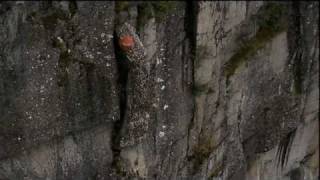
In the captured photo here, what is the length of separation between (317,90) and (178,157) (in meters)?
2.17

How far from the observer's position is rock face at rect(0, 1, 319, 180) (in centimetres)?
861

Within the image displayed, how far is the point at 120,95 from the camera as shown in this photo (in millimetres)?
9383

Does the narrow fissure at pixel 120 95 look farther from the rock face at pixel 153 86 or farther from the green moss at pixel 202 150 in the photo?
the green moss at pixel 202 150

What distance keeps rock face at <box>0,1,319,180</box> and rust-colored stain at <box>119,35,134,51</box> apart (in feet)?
0.20

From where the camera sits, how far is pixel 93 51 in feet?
28.7

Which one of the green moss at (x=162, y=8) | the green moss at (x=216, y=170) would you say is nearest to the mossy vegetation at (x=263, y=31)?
the green moss at (x=162, y=8)

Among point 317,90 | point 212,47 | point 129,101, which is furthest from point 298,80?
point 129,101

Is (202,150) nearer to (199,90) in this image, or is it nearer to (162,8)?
(199,90)

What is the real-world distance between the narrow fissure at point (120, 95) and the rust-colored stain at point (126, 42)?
84mm

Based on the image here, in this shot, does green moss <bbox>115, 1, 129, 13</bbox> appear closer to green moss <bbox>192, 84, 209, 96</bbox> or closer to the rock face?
the rock face

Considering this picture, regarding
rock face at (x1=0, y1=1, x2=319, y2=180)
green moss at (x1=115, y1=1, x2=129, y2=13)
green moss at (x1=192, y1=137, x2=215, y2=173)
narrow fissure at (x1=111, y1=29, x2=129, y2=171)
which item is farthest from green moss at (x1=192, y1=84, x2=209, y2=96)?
green moss at (x1=115, y1=1, x2=129, y2=13)

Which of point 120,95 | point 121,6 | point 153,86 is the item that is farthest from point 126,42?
point 120,95

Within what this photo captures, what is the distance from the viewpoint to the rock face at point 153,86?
28.2 feet

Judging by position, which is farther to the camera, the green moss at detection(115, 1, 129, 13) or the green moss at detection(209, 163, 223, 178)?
the green moss at detection(209, 163, 223, 178)
